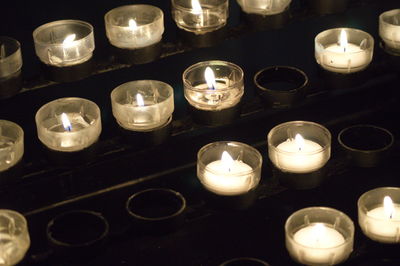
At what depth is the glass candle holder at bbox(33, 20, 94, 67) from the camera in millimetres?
2143

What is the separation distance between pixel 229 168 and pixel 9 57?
59cm

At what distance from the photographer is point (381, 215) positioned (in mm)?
2318

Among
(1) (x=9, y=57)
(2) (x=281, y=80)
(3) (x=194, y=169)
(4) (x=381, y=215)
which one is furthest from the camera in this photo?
(3) (x=194, y=169)

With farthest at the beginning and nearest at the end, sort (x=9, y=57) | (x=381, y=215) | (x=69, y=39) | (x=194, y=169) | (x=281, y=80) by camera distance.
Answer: (x=194, y=169)
(x=281, y=80)
(x=381, y=215)
(x=69, y=39)
(x=9, y=57)

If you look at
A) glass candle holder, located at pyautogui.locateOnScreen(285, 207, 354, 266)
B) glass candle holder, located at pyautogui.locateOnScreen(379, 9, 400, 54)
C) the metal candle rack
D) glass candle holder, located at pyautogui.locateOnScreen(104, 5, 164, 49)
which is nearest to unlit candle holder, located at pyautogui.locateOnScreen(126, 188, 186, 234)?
the metal candle rack

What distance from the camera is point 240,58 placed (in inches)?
109

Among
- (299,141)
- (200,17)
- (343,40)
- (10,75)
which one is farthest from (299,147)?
(10,75)

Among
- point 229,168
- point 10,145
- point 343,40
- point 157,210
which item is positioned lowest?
point 157,210

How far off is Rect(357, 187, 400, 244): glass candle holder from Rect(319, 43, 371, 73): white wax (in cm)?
32

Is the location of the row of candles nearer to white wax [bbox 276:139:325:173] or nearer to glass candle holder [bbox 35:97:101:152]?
glass candle holder [bbox 35:97:101:152]

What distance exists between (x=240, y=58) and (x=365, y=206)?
0.67 m

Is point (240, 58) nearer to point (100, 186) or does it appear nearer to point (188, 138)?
point (188, 138)

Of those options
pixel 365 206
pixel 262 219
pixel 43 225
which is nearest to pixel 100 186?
pixel 43 225

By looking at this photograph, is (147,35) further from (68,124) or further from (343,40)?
(343,40)
